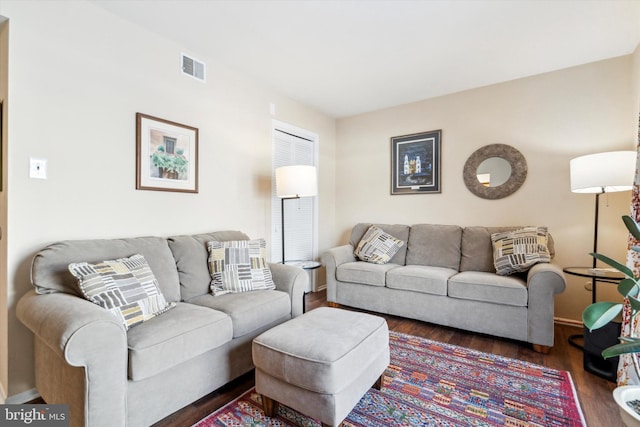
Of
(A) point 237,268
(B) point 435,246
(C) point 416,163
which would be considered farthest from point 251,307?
(C) point 416,163

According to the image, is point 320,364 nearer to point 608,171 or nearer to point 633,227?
point 633,227

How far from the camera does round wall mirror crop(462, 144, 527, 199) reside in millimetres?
3227

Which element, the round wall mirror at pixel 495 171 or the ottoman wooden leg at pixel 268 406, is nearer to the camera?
the ottoman wooden leg at pixel 268 406

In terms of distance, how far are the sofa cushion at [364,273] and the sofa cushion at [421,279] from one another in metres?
0.09

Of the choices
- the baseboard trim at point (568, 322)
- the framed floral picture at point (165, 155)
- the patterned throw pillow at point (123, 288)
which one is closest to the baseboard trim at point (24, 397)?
the patterned throw pillow at point (123, 288)

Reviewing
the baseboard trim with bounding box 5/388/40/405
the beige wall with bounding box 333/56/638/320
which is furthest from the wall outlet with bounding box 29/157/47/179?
the beige wall with bounding box 333/56/638/320

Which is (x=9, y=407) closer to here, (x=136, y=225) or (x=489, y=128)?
(x=136, y=225)

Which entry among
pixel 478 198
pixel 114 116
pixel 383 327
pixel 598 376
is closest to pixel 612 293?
pixel 598 376

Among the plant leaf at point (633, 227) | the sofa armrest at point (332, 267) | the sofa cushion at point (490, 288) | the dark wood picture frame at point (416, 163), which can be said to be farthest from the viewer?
the dark wood picture frame at point (416, 163)

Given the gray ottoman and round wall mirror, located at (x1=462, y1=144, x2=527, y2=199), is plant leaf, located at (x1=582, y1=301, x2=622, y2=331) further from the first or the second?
round wall mirror, located at (x1=462, y1=144, x2=527, y2=199)

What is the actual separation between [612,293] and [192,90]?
427 cm

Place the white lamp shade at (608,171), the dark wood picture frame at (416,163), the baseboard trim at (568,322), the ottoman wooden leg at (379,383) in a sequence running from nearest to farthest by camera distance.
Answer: the ottoman wooden leg at (379,383) < the white lamp shade at (608,171) < the baseboard trim at (568,322) < the dark wood picture frame at (416,163)

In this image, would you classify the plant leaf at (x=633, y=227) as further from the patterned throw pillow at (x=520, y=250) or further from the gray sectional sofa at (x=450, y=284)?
the patterned throw pillow at (x=520, y=250)

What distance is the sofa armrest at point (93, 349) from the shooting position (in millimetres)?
1229
